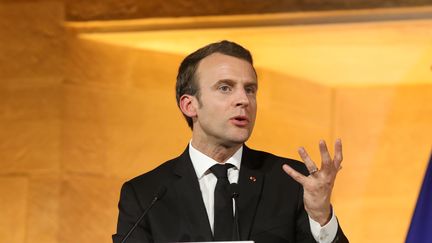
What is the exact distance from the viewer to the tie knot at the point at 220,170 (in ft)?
10.2

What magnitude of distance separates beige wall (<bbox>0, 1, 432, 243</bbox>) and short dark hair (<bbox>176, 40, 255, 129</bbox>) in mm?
1518

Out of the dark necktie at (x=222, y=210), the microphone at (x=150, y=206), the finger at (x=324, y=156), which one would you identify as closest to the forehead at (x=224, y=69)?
the dark necktie at (x=222, y=210)

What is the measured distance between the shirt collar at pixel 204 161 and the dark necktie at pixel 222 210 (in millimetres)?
74

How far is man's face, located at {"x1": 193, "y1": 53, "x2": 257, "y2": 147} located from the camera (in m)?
3.09

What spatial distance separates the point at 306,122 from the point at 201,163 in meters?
1.68

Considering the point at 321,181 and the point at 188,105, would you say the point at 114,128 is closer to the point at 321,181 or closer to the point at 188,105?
the point at 188,105

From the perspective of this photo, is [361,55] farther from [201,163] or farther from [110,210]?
[201,163]

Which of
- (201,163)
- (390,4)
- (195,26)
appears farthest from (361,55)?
(201,163)

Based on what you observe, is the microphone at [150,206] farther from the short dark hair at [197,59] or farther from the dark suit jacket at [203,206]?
the short dark hair at [197,59]

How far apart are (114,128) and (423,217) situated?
187 cm

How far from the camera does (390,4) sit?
15.6 ft

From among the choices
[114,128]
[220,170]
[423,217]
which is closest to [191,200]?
[220,170]

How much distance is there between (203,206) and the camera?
305cm

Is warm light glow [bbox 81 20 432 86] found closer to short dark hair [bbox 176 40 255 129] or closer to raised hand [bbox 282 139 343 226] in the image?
short dark hair [bbox 176 40 255 129]
